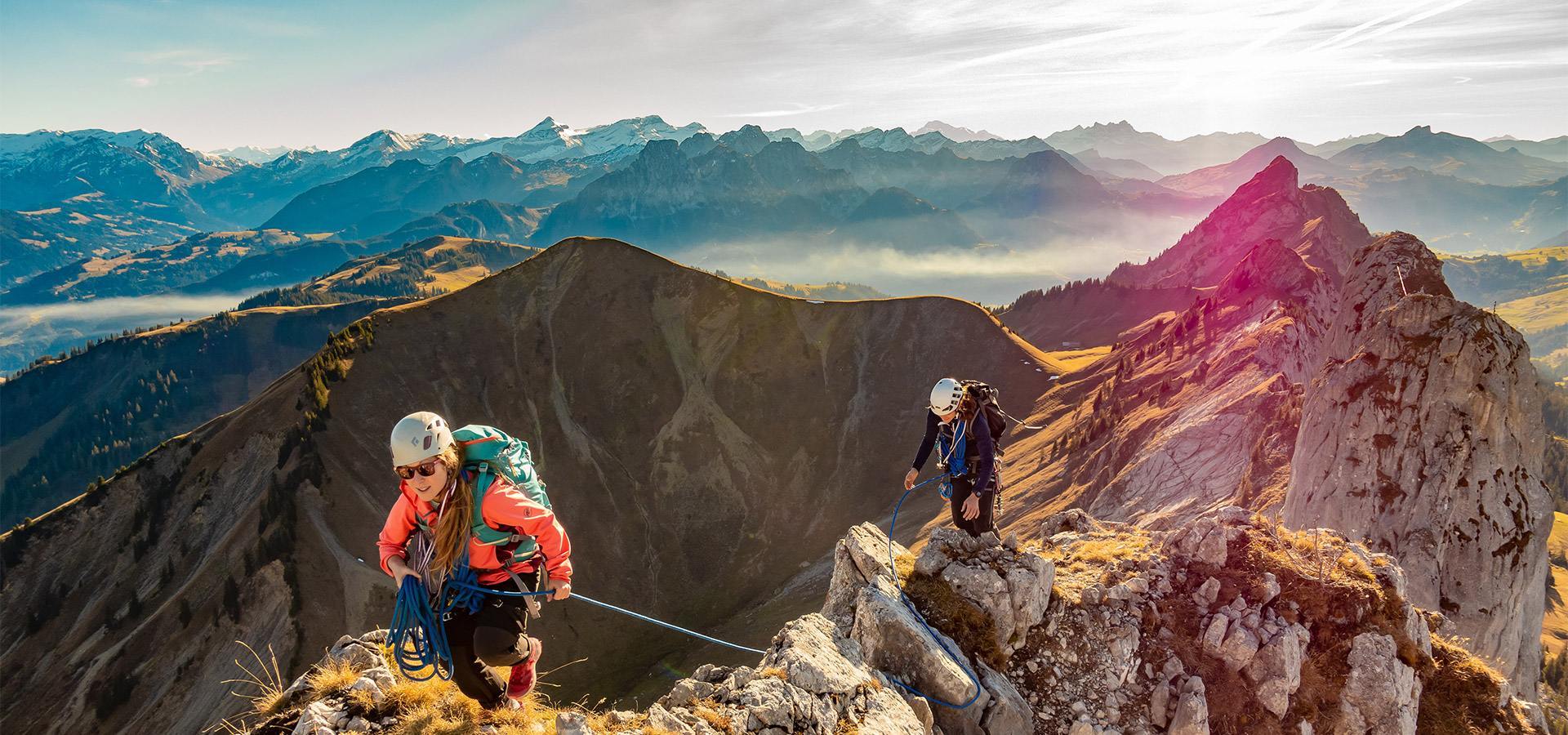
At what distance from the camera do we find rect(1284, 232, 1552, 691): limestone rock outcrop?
87.4 feet

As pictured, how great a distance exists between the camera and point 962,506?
49.6 feet

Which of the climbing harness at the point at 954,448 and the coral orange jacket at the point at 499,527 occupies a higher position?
the coral orange jacket at the point at 499,527

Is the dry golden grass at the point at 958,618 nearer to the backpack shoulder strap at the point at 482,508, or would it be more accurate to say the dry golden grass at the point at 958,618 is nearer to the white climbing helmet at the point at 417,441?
the backpack shoulder strap at the point at 482,508

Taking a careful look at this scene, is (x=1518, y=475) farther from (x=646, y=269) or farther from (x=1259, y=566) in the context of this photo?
(x=646, y=269)

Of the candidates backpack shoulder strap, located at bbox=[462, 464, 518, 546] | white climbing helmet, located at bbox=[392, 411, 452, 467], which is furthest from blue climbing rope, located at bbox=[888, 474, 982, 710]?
white climbing helmet, located at bbox=[392, 411, 452, 467]

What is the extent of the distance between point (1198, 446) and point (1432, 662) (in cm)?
4804

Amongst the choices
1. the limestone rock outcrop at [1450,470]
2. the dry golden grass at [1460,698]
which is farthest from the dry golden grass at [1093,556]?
the limestone rock outcrop at [1450,470]

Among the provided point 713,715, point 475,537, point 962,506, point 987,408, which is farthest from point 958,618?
point 475,537

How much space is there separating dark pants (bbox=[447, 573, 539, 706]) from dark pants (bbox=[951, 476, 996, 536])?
10.0 meters

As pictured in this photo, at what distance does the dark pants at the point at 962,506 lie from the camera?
49.9 ft

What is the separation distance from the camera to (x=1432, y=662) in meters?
13.0

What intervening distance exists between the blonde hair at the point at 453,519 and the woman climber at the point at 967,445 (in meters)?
9.31

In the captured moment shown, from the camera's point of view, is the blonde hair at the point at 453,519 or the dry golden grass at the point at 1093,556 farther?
the dry golden grass at the point at 1093,556

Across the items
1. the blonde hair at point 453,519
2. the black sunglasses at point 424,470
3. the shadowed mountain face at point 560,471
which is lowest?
the shadowed mountain face at point 560,471
